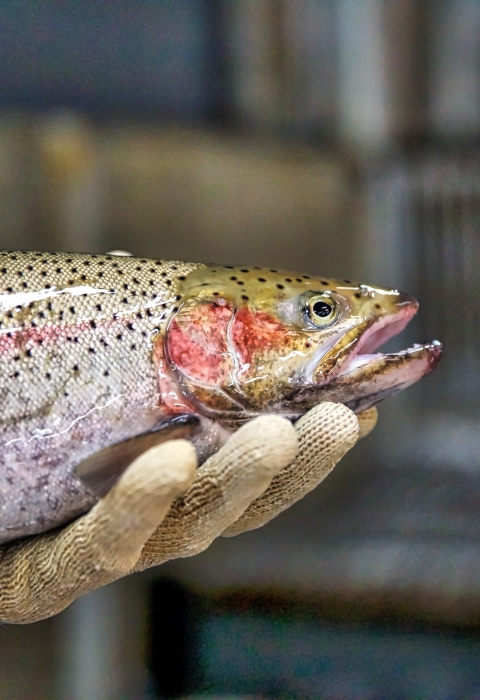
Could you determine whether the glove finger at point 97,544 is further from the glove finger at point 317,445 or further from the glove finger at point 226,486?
the glove finger at point 317,445

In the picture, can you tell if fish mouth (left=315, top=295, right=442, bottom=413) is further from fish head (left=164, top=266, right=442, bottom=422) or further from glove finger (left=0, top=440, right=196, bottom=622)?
glove finger (left=0, top=440, right=196, bottom=622)

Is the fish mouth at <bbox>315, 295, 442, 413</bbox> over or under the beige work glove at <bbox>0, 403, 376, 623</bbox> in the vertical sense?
over

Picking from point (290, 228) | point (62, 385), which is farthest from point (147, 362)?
point (290, 228)

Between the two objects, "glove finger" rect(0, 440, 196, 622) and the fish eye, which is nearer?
"glove finger" rect(0, 440, 196, 622)

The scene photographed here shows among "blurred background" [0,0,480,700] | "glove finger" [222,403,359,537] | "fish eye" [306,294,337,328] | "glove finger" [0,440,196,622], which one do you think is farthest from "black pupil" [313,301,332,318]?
"blurred background" [0,0,480,700]

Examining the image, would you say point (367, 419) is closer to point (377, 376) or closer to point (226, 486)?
point (377, 376)

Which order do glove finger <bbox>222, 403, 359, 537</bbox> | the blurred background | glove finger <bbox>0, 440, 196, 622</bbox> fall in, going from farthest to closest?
1. the blurred background
2. glove finger <bbox>222, 403, 359, 537</bbox>
3. glove finger <bbox>0, 440, 196, 622</bbox>
